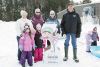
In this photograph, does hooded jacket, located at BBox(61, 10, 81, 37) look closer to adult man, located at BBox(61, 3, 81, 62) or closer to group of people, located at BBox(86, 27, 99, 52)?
adult man, located at BBox(61, 3, 81, 62)

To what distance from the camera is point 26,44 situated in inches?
359

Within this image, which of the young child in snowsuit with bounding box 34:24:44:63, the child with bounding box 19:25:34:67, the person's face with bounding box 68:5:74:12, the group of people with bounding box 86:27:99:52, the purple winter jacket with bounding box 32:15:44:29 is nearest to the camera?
the child with bounding box 19:25:34:67

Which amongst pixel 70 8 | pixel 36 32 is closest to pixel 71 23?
pixel 70 8

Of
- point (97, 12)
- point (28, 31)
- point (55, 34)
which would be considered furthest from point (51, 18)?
point (97, 12)

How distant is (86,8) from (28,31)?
69.4 ft

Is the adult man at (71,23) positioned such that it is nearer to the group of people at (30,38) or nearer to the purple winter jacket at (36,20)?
the group of people at (30,38)

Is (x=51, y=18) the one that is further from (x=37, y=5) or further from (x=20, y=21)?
(x=37, y=5)

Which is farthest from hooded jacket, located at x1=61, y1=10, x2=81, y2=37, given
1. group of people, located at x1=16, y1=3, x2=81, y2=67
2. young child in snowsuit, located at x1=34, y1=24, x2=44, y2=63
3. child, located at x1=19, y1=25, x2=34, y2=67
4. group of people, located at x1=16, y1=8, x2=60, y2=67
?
child, located at x1=19, y1=25, x2=34, y2=67

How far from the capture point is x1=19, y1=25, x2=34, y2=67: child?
9.11 m

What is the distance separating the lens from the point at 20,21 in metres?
9.55

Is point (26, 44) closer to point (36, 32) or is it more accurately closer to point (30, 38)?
point (30, 38)

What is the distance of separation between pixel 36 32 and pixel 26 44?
85 centimetres

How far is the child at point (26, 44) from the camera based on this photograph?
9.11 m

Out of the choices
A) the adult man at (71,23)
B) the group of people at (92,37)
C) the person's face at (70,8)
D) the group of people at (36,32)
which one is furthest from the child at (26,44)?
the group of people at (92,37)
